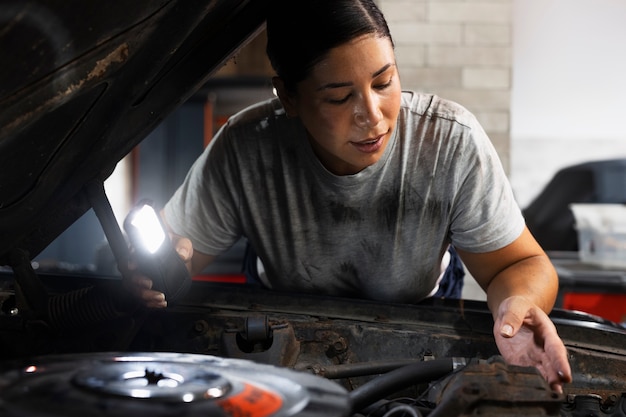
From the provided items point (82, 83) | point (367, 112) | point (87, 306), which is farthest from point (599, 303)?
point (82, 83)

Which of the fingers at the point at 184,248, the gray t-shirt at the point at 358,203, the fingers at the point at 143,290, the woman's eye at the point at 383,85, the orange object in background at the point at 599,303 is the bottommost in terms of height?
the fingers at the point at 143,290

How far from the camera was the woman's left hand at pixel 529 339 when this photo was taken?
52.1 inches

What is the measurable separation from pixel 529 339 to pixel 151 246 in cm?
66

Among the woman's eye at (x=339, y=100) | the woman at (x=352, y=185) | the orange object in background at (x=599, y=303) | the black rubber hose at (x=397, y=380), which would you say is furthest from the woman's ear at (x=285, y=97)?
the orange object in background at (x=599, y=303)

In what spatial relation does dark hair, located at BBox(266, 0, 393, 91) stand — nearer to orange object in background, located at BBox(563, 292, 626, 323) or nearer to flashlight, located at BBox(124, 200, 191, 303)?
flashlight, located at BBox(124, 200, 191, 303)

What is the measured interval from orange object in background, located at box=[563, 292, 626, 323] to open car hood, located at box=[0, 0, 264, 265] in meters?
2.66

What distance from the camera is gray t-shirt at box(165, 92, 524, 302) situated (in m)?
1.70

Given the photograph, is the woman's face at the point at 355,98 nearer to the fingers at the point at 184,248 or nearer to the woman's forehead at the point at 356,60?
the woman's forehead at the point at 356,60

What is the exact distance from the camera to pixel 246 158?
180 centimetres

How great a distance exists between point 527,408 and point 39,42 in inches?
29.6

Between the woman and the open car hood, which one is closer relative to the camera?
the open car hood

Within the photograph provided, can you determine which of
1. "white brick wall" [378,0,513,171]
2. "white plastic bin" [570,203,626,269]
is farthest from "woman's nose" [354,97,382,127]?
"white plastic bin" [570,203,626,269]

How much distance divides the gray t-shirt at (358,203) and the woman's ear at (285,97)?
10cm

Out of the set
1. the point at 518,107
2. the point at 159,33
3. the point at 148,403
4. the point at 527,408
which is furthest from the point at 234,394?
the point at 518,107
